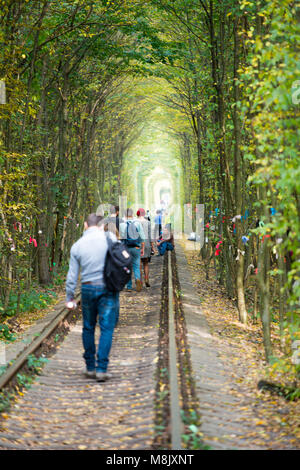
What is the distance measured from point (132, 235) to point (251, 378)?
23.6 ft

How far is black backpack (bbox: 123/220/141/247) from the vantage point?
583 inches

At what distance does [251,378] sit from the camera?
324 inches

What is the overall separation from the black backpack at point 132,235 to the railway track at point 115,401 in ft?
14.9

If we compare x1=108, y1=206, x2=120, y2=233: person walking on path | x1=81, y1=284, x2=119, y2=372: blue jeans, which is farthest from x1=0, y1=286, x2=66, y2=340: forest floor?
x1=81, y1=284, x2=119, y2=372: blue jeans

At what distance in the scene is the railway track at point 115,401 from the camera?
18.6 ft

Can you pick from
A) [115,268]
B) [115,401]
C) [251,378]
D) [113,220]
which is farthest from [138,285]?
[115,401]

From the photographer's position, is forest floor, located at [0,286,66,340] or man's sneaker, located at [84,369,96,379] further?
forest floor, located at [0,286,66,340]

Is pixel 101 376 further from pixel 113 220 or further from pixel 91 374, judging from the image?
pixel 113 220

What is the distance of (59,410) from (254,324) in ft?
23.9

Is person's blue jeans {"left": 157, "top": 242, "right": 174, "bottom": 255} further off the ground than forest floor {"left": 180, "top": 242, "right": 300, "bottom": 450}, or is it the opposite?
person's blue jeans {"left": 157, "top": 242, "right": 174, "bottom": 255}

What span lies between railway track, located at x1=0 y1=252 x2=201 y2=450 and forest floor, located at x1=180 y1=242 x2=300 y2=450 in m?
0.70

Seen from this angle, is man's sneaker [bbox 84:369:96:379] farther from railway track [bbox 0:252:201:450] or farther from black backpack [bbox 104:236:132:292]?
black backpack [bbox 104:236:132:292]
